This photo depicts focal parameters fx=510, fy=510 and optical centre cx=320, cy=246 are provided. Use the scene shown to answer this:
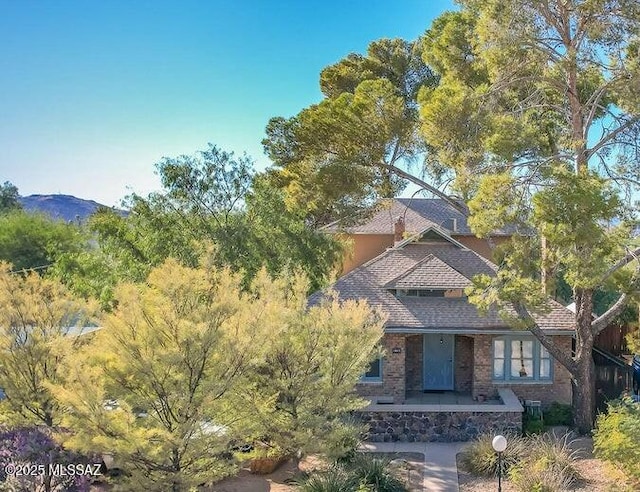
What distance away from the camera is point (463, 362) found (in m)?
17.0

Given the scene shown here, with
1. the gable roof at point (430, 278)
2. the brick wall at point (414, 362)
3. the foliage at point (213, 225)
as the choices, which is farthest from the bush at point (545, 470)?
the foliage at point (213, 225)

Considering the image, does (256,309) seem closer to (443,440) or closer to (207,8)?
(443,440)

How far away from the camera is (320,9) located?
64.5 feet

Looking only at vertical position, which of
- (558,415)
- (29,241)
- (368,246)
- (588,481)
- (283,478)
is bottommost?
(283,478)

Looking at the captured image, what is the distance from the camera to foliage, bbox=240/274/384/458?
33.7 feet

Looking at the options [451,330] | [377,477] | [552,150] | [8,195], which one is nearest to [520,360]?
[451,330]

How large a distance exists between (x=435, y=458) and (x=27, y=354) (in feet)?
32.0

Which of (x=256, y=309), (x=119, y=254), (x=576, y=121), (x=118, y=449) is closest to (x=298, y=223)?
(x=119, y=254)

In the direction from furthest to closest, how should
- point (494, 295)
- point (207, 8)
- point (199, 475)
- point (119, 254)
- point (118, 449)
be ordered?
A: 1. point (119, 254)
2. point (207, 8)
3. point (494, 295)
4. point (199, 475)
5. point (118, 449)

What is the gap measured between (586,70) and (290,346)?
442 inches

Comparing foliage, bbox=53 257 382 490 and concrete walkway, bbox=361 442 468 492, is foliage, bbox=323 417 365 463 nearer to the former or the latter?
foliage, bbox=53 257 382 490

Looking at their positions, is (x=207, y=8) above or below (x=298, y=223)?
above

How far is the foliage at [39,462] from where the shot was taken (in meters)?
9.41

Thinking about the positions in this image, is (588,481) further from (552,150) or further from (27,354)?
(27,354)
